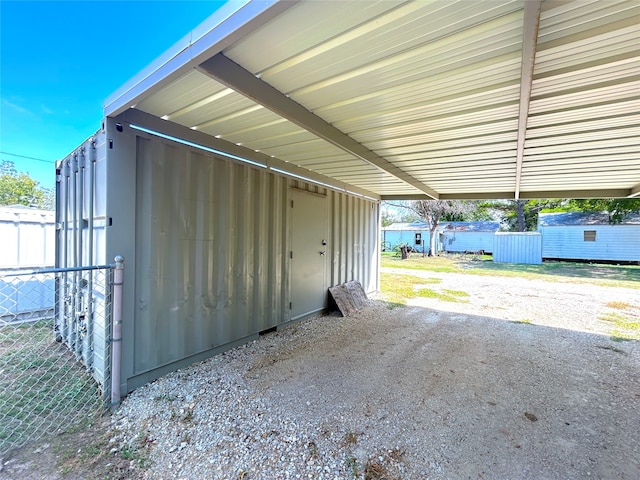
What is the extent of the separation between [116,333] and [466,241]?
21.6m

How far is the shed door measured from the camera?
4496 millimetres

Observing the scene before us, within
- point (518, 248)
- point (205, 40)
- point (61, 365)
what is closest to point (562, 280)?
point (518, 248)

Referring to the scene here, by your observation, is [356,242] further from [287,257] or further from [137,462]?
[137,462]

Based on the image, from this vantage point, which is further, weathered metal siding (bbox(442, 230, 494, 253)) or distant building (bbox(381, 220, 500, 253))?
distant building (bbox(381, 220, 500, 253))

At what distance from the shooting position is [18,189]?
18062mm

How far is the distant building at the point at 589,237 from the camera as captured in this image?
44.1 feet

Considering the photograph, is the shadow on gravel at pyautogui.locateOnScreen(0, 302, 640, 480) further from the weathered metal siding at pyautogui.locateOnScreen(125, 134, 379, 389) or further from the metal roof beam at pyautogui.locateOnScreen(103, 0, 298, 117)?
A: the metal roof beam at pyautogui.locateOnScreen(103, 0, 298, 117)

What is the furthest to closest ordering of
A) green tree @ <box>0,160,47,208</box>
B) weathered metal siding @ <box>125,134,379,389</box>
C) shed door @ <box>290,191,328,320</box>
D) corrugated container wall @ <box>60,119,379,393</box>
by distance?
green tree @ <box>0,160,47,208</box> → shed door @ <box>290,191,328,320</box> → weathered metal siding @ <box>125,134,379,389</box> → corrugated container wall @ <box>60,119,379,393</box>

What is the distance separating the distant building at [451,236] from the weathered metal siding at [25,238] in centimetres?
1760

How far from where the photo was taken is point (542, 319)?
505 cm

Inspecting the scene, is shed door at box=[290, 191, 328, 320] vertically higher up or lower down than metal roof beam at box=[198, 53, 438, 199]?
lower down

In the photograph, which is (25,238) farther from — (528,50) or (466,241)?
(466,241)

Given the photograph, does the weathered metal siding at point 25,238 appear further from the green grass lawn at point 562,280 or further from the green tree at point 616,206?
the green tree at point 616,206

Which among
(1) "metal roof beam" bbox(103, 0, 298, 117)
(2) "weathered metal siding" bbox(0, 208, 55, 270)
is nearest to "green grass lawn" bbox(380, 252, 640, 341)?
(1) "metal roof beam" bbox(103, 0, 298, 117)
